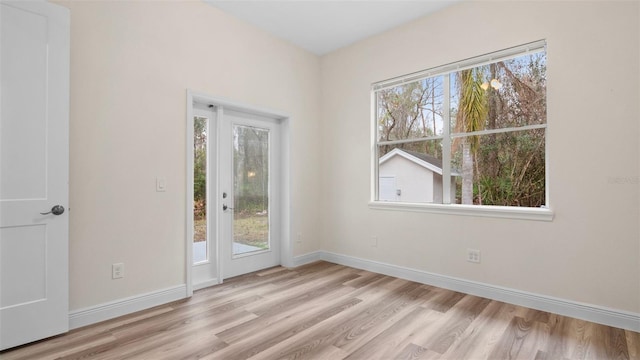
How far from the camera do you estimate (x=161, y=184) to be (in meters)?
2.93

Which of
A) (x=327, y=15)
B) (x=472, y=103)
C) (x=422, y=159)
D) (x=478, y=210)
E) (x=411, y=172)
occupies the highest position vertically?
(x=327, y=15)

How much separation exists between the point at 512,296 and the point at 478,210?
82 cm

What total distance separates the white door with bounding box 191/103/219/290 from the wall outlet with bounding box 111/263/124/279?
2.37 feet

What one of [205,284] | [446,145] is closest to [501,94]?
[446,145]

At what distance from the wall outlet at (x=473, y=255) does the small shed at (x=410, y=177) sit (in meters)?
0.56

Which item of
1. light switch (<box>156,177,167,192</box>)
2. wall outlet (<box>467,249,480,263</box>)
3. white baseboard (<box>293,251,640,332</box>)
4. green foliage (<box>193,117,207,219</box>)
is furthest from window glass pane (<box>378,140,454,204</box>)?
light switch (<box>156,177,167,192</box>)

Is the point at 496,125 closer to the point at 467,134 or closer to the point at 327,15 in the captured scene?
the point at 467,134

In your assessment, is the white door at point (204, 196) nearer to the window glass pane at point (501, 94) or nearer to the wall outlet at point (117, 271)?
the wall outlet at point (117, 271)

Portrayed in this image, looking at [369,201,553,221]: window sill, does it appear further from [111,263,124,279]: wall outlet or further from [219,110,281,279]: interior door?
[111,263,124,279]: wall outlet

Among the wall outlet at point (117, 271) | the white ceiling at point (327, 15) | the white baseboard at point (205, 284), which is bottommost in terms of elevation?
the white baseboard at point (205, 284)

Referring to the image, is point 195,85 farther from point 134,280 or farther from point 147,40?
point 134,280

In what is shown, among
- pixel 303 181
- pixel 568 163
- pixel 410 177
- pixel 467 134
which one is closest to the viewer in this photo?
pixel 568 163

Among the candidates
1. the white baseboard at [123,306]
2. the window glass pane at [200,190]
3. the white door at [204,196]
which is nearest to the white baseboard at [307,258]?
the white door at [204,196]

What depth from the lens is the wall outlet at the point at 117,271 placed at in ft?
8.66
